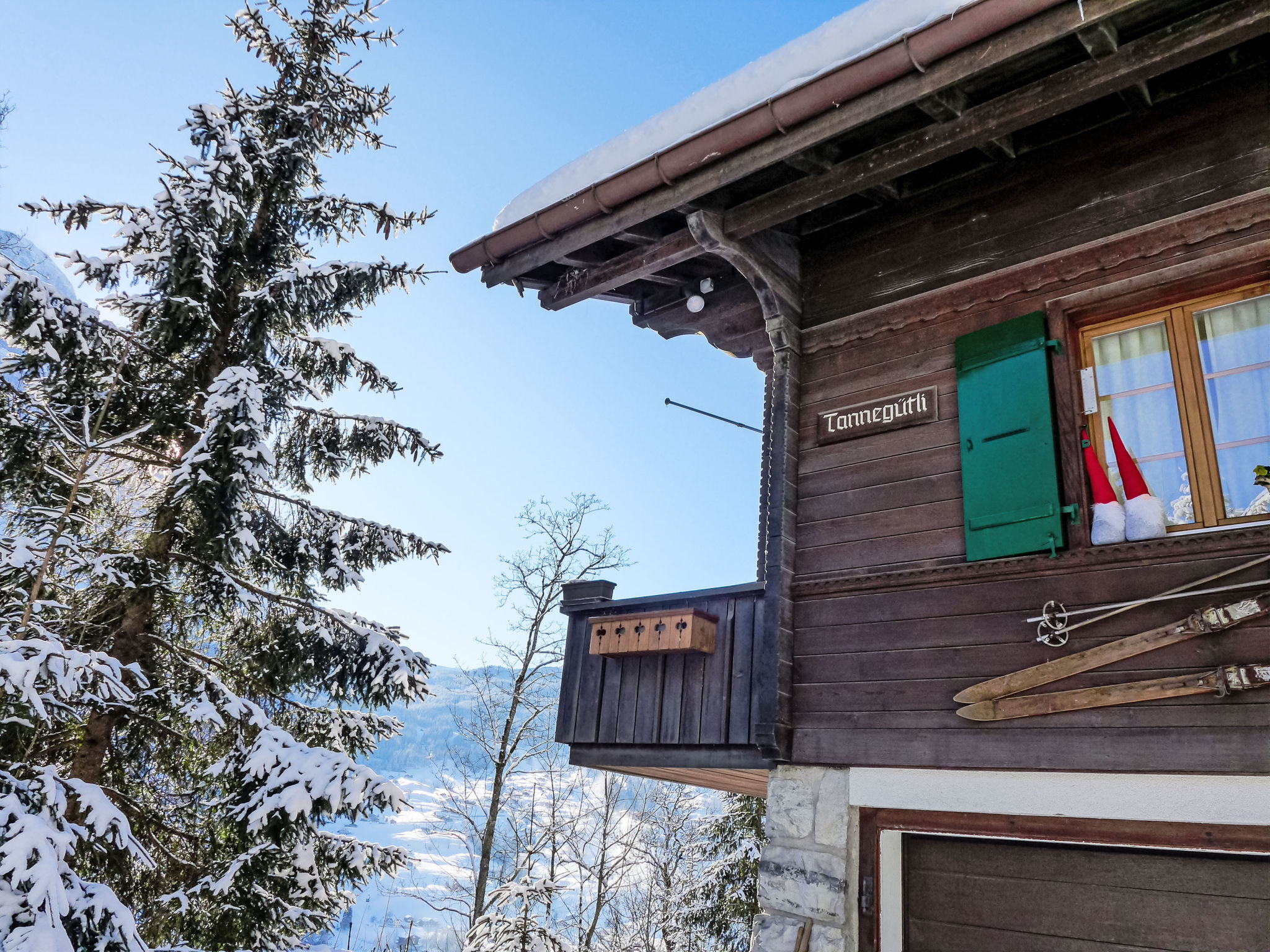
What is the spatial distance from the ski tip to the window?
1192 millimetres

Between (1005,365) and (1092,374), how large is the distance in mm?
419

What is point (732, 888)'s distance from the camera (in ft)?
39.4

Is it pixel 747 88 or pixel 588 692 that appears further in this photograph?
pixel 588 692

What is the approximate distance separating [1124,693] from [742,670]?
199 centimetres

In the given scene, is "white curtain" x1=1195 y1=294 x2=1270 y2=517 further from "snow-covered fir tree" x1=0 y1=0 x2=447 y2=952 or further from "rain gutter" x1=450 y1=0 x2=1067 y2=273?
"snow-covered fir tree" x1=0 y1=0 x2=447 y2=952

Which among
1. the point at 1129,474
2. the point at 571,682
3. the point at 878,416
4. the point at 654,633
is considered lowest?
the point at 571,682

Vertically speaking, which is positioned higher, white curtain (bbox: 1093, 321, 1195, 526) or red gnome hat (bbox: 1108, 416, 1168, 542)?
white curtain (bbox: 1093, 321, 1195, 526)

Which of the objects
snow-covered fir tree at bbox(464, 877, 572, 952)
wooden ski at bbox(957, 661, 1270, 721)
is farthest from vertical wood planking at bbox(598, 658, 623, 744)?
snow-covered fir tree at bbox(464, 877, 572, 952)

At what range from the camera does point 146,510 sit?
723cm

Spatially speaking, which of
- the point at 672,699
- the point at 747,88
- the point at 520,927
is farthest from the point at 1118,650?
the point at 520,927

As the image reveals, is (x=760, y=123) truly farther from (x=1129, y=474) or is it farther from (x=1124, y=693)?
(x=1124, y=693)

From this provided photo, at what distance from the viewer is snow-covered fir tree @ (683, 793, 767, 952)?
11.8 m

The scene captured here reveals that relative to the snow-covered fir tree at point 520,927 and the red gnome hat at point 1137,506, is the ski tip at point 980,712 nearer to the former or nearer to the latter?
the red gnome hat at point 1137,506

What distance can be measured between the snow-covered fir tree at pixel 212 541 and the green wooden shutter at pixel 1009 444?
4285mm
